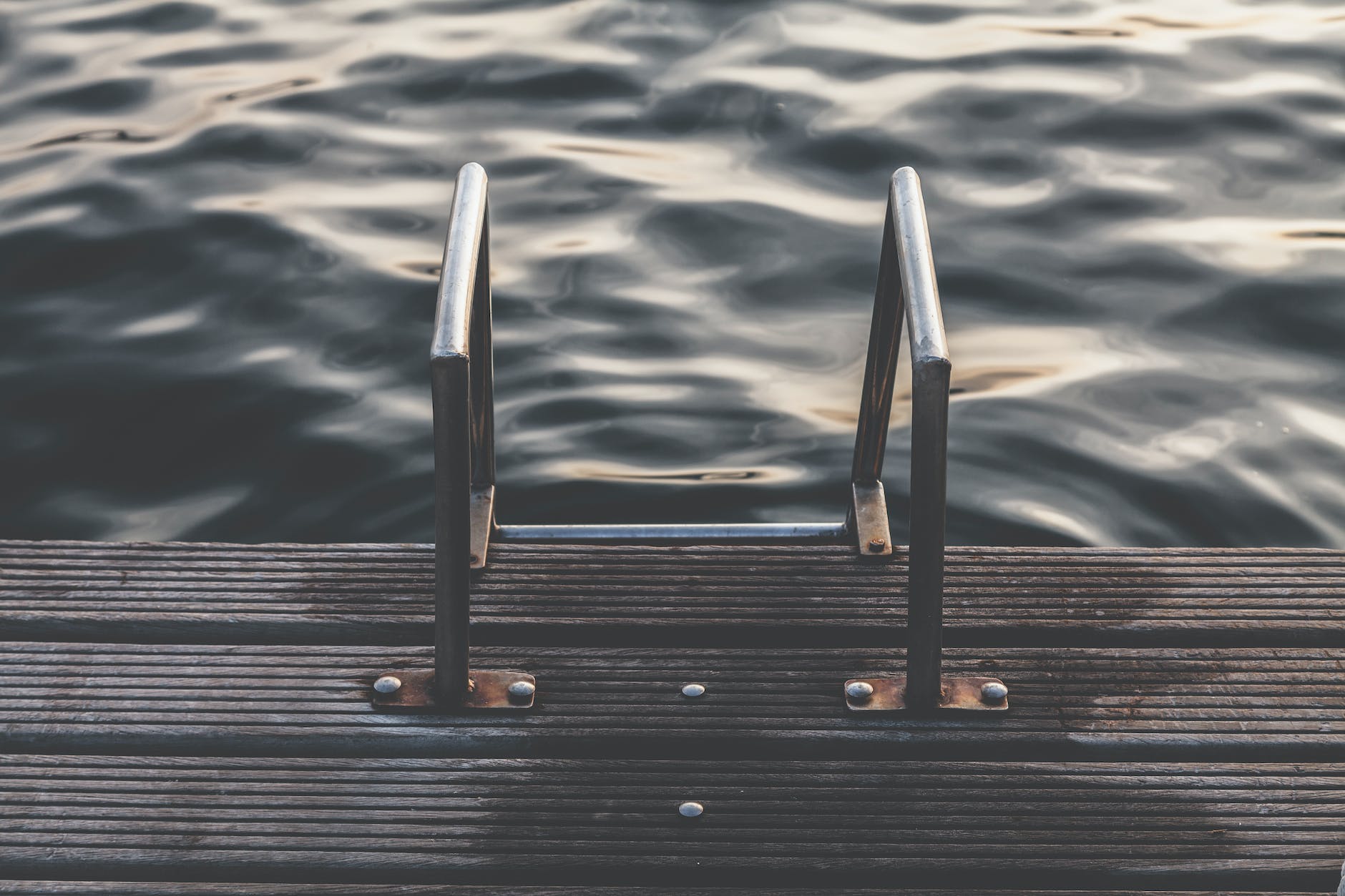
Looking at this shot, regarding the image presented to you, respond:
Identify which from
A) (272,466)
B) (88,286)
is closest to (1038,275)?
(272,466)

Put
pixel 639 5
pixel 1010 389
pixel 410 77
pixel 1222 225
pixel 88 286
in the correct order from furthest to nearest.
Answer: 1. pixel 639 5
2. pixel 410 77
3. pixel 1222 225
4. pixel 88 286
5. pixel 1010 389

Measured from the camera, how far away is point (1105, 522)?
3.49 meters

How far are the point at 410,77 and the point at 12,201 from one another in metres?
1.66

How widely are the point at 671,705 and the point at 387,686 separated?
411mm

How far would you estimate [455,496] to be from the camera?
1.96 metres

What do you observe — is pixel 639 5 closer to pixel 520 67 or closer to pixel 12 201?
pixel 520 67

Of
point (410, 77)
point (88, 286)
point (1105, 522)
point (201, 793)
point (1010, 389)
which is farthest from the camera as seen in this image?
point (410, 77)

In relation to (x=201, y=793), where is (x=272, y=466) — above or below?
below

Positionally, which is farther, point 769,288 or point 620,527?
point 769,288

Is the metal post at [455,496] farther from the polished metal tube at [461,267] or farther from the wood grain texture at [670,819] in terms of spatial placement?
the wood grain texture at [670,819]

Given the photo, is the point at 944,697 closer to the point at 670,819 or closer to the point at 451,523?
the point at 670,819

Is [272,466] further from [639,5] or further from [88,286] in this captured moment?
[639,5]

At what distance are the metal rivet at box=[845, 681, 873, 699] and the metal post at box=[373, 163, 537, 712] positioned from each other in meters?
0.46

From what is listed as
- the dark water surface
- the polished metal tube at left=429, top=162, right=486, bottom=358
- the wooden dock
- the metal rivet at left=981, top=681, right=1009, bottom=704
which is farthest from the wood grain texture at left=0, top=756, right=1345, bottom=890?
the dark water surface
